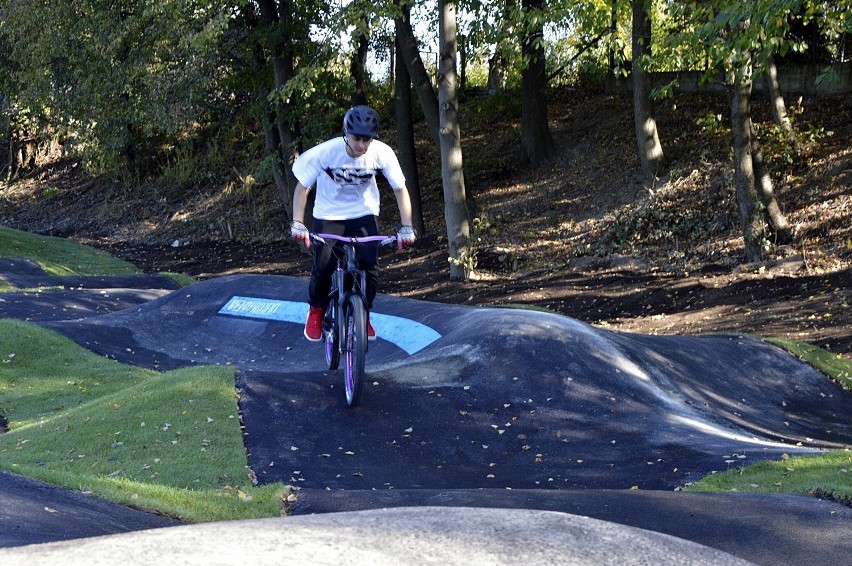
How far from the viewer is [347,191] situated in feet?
→ 23.9

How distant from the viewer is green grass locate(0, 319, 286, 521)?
5.45 meters

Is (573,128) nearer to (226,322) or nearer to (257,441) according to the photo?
(226,322)

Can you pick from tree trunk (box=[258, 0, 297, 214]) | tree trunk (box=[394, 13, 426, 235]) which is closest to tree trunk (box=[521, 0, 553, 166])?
tree trunk (box=[394, 13, 426, 235])

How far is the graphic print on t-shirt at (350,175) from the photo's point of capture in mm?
7137

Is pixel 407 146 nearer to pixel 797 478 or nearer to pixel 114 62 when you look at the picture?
pixel 114 62

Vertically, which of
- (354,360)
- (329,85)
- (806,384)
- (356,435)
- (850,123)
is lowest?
(806,384)

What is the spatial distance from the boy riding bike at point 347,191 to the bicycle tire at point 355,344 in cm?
15

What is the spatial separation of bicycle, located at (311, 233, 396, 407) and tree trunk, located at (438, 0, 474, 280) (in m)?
10.5

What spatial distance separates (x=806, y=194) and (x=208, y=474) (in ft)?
46.8

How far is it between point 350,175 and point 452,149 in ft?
37.0

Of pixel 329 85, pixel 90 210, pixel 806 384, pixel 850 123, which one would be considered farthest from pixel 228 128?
pixel 806 384

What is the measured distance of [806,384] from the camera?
1074 cm

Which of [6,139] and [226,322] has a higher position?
[6,139]

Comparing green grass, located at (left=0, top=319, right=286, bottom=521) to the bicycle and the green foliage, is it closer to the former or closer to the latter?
the bicycle
